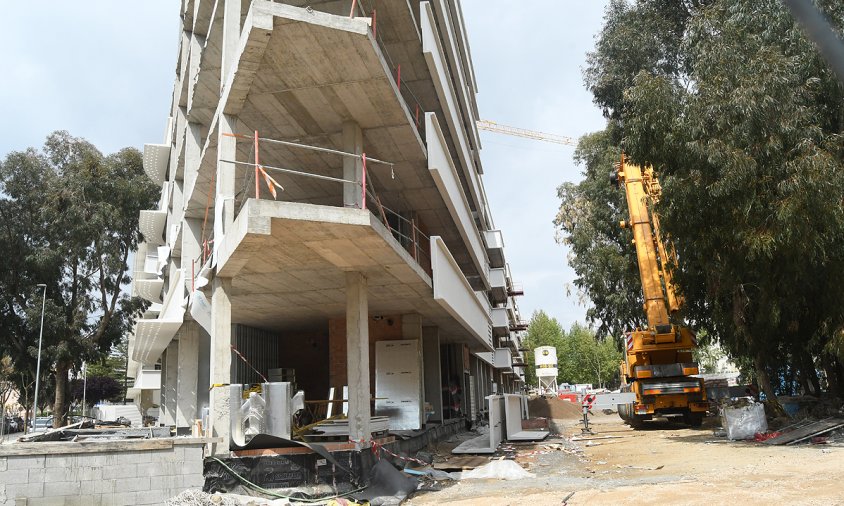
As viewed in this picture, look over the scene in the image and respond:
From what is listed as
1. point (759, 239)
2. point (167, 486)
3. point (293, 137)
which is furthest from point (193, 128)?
point (759, 239)

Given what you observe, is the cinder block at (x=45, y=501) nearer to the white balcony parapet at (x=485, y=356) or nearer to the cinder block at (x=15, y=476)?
the cinder block at (x=15, y=476)

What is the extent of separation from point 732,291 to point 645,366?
4.06 metres

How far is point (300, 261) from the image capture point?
11680 millimetres

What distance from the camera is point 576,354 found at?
→ 276ft

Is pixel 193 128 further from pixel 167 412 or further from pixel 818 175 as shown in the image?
pixel 818 175

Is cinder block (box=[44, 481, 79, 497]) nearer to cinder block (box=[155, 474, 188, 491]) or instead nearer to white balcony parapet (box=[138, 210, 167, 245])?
cinder block (box=[155, 474, 188, 491])

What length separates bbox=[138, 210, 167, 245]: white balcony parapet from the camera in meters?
24.6

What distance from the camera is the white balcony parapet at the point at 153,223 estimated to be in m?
24.6

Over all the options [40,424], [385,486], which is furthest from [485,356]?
[40,424]

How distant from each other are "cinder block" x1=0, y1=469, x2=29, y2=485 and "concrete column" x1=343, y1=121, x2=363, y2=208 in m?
6.46

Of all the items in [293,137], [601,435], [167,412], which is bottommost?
[601,435]

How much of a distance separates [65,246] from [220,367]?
32.2 m

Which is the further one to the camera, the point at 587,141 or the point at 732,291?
the point at 587,141

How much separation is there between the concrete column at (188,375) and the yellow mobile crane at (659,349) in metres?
13.0
